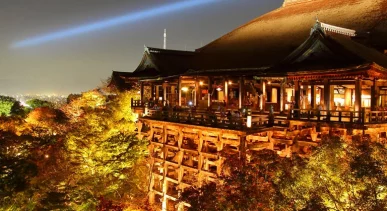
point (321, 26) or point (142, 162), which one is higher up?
point (321, 26)

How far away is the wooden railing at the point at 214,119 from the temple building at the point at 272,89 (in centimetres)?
7

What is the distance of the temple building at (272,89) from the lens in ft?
57.4

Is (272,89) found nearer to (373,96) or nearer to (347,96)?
(347,96)

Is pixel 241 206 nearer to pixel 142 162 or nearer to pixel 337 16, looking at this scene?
pixel 142 162

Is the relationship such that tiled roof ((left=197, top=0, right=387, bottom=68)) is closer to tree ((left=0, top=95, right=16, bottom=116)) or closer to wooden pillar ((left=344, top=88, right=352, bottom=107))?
wooden pillar ((left=344, top=88, right=352, bottom=107))

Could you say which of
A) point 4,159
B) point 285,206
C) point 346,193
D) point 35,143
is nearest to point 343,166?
point 346,193

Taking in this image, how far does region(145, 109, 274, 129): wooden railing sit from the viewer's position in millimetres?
17781

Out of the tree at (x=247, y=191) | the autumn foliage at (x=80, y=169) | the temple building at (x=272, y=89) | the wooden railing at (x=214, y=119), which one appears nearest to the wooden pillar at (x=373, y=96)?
the temple building at (x=272, y=89)

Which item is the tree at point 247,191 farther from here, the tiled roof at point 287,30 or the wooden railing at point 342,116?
the tiled roof at point 287,30

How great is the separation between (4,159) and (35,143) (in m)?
10.1

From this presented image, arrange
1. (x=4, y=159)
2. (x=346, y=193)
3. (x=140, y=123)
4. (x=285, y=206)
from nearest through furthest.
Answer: (x=346, y=193) → (x=285, y=206) → (x=4, y=159) → (x=140, y=123)

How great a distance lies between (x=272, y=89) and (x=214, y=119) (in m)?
11.0

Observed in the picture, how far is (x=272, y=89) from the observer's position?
28.2 m

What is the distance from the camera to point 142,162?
23625 millimetres
